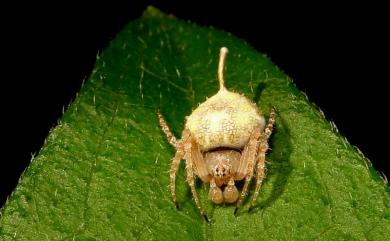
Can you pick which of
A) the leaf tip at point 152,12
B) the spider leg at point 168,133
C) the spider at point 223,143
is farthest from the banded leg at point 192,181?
the leaf tip at point 152,12

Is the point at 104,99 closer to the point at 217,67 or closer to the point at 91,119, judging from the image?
the point at 91,119

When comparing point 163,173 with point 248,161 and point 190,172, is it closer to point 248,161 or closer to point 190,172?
point 190,172

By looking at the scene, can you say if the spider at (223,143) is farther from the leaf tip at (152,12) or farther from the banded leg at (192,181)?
the leaf tip at (152,12)

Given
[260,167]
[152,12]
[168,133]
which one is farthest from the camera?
[152,12]

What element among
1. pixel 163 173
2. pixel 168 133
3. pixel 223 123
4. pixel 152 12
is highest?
pixel 152 12

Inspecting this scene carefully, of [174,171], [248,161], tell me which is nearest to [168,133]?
[174,171]

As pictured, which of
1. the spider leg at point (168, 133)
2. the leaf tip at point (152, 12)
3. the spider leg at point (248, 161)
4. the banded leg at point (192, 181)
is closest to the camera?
the banded leg at point (192, 181)

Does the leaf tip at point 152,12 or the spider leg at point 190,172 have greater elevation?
the leaf tip at point 152,12

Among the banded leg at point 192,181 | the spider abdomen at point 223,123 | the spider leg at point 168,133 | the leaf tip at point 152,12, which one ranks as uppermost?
the leaf tip at point 152,12
